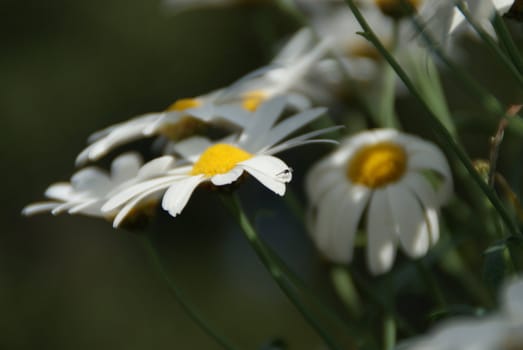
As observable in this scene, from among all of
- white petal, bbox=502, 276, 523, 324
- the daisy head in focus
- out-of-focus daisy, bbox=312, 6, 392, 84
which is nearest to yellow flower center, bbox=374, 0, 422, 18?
out-of-focus daisy, bbox=312, 6, 392, 84

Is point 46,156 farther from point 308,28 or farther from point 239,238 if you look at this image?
point 308,28

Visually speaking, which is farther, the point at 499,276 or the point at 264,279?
the point at 264,279

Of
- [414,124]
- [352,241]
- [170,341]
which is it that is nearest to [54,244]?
[170,341]

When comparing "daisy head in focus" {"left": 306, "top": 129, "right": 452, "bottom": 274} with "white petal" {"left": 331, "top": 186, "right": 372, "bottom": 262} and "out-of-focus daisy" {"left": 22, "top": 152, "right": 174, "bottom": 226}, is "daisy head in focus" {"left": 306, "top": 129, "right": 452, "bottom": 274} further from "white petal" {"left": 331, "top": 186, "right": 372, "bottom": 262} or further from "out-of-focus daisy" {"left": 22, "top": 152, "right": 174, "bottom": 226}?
"out-of-focus daisy" {"left": 22, "top": 152, "right": 174, "bottom": 226}

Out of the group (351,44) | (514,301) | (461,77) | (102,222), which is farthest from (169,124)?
(102,222)

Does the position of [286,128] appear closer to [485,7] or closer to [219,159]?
[219,159]

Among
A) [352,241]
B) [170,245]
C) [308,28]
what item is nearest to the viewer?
[352,241]

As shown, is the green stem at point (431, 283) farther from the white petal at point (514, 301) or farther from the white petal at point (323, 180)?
the white petal at point (514, 301)
